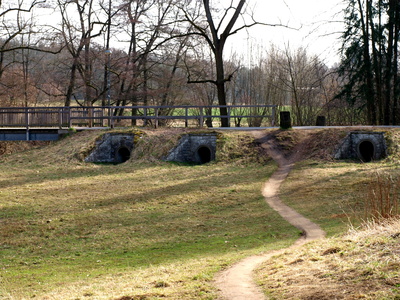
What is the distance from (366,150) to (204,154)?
756 cm

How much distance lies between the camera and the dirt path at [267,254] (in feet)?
21.4

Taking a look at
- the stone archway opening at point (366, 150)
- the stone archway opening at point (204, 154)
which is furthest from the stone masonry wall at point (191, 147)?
the stone archway opening at point (366, 150)

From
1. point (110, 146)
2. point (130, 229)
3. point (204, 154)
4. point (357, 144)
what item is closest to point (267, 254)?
point (130, 229)

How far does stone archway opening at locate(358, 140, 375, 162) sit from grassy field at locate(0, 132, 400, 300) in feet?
6.21

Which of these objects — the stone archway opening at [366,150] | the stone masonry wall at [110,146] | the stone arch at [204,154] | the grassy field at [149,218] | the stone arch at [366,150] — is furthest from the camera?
the stone masonry wall at [110,146]

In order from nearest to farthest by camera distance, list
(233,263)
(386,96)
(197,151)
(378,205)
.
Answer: (233,263) < (378,205) < (197,151) < (386,96)

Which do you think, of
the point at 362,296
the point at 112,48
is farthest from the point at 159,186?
the point at 112,48

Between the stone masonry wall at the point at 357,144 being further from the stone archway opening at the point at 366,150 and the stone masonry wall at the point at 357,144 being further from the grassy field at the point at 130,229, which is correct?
the grassy field at the point at 130,229

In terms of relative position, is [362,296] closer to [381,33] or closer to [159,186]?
[159,186]

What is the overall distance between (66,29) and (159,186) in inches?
879

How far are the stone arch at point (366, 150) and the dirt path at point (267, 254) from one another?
289 cm

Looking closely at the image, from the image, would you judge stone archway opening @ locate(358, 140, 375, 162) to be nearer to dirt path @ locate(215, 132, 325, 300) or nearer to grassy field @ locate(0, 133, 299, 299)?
dirt path @ locate(215, 132, 325, 300)

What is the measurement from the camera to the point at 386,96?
30.0 meters

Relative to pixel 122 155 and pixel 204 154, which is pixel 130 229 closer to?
pixel 204 154
